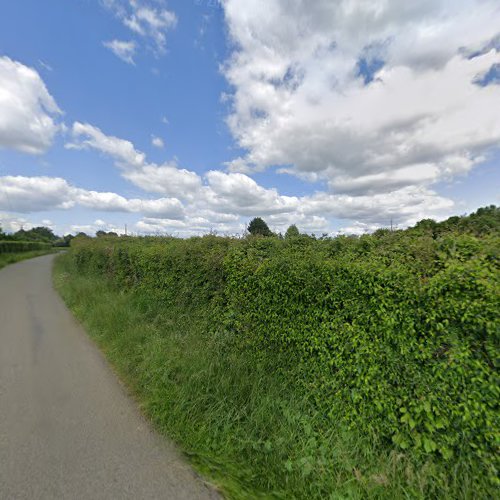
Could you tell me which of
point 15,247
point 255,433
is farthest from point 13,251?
point 255,433

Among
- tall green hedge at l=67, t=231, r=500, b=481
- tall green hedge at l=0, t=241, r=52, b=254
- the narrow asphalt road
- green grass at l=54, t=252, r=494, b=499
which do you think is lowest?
the narrow asphalt road

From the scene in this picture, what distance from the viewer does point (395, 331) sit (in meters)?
2.23

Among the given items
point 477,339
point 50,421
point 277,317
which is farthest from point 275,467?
point 50,421

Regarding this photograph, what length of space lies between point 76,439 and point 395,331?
3135 mm

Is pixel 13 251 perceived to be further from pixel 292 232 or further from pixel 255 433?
pixel 255 433

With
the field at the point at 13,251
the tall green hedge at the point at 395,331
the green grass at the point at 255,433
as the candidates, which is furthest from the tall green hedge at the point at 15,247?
the tall green hedge at the point at 395,331

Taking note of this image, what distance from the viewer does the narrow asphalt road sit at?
2088mm

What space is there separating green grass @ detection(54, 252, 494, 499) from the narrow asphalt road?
0.62 feet

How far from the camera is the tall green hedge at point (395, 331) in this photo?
191 cm

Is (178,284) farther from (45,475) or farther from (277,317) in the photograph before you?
(45,475)

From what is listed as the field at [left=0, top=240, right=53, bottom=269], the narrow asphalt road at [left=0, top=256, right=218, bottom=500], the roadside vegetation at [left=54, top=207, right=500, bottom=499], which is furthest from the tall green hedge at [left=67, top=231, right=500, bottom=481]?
the field at [left=0, top=240, right=53, bottom=269]

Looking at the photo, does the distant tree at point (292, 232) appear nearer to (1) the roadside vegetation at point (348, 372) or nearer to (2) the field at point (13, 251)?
(1) the roadside vegetation at point (348, 372)

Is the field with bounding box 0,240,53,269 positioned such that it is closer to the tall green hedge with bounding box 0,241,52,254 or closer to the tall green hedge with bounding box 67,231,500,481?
the tall green hedge with bounding box 0,241,52,254

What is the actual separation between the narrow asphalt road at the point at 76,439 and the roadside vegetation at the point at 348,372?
0.70ft
